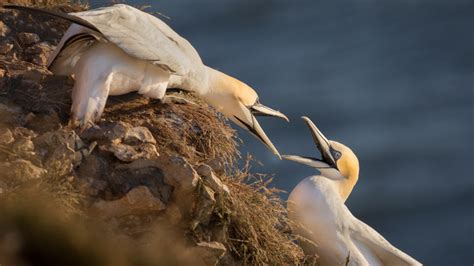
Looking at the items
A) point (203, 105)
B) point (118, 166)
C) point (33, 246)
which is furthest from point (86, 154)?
point (33, 246)

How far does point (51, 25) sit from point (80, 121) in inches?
54.9

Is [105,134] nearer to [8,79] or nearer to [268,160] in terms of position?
[8,79]

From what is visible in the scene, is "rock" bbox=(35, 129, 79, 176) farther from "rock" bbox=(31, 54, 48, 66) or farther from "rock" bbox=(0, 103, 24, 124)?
"rock" bbox=(31, 54, 48, 66)

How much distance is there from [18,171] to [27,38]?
1.71 m

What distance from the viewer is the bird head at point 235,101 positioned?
10.8 meters

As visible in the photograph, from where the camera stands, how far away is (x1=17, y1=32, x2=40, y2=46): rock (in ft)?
32.9

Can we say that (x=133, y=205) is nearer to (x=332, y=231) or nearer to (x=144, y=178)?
(x=144, y=178)

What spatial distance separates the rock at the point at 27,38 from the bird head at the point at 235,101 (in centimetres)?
126

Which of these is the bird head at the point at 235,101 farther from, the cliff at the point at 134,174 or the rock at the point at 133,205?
the rock at the point at 133,205

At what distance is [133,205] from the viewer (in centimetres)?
891

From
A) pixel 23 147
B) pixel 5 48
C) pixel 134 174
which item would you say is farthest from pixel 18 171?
pixel 5 48

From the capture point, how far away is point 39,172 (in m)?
8.62

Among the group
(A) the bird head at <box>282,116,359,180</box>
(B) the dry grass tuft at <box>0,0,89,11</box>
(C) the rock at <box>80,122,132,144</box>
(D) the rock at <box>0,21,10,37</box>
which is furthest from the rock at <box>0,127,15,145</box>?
(A) the bird head at <box>282,116,359,180</box>

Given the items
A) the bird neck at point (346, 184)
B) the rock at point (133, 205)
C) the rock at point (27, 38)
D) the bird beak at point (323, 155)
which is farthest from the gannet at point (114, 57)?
the bird neck at point (346, 184)
